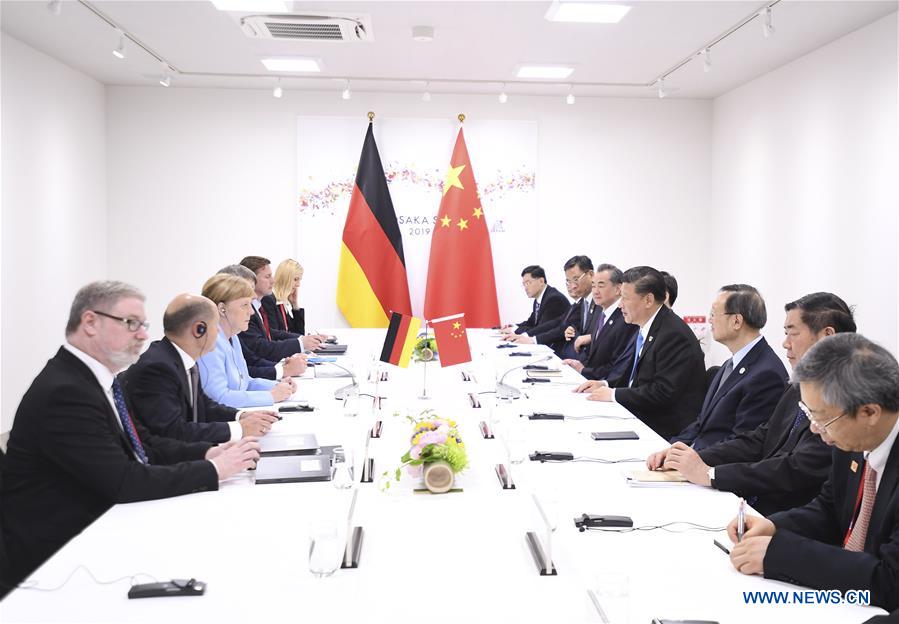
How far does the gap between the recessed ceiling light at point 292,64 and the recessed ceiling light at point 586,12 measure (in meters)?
2.55

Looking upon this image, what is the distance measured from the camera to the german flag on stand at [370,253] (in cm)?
807

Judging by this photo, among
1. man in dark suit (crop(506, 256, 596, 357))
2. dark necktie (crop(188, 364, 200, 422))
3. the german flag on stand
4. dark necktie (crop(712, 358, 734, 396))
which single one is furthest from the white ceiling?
dark necktie (crop(188, 364, 200, 422))

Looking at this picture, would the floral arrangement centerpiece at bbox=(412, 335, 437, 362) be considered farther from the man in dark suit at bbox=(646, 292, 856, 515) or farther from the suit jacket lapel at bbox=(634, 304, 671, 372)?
the man in dark suit at bbox=(646, 292, 856, 515)

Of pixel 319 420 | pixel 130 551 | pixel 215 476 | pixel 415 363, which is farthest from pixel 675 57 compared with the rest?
pixel 130 551

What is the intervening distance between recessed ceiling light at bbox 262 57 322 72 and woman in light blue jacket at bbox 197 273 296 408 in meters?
3.52

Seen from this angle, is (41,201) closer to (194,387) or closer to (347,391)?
(347,391)

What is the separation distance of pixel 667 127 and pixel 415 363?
16.3 ft

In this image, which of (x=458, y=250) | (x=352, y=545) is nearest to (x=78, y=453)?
(x=352, y=545)

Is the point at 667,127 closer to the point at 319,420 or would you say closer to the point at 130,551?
the point at 319,420

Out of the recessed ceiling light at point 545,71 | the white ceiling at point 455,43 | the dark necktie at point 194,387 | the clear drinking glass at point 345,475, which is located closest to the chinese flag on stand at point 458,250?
the white ceiling at point 455,43

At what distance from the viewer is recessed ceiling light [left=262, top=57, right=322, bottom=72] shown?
21.7 feet

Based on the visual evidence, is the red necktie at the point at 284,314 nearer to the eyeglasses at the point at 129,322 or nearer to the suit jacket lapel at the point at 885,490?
the eyeglasses at the point at 129,322

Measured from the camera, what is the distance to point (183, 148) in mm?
8023

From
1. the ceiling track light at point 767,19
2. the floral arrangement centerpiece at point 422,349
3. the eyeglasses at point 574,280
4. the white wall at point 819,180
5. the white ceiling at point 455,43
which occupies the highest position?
the white ceiling at point 455,43
